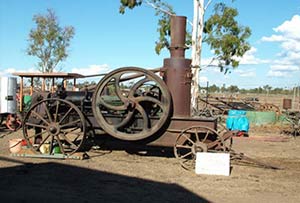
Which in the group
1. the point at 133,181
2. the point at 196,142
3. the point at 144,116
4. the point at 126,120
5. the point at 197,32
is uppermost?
the point at 197,32

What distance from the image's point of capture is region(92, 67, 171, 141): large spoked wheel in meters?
9.38

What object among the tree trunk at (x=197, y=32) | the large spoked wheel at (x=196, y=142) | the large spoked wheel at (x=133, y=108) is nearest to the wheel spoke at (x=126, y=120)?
the large spoked wheel at (x=133, y=108)

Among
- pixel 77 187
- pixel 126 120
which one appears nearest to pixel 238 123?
pixel 126 120

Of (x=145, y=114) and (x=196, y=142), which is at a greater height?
(x=145, y=114)

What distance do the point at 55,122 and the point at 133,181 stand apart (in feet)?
9.88

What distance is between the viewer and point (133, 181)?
7.92 meters

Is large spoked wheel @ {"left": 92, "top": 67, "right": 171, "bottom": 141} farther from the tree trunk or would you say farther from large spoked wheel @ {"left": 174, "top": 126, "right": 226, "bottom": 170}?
the tree trunk

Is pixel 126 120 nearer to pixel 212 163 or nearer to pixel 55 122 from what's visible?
pixel 55 122

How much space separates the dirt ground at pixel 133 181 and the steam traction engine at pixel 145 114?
0.61m

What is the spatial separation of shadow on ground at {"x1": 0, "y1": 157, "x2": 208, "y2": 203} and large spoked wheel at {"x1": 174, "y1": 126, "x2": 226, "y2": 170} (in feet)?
5.41

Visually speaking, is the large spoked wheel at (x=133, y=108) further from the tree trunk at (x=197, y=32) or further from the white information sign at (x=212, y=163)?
the tree trunk at (x=197, y=32)

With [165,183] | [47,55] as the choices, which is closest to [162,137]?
[165,183]

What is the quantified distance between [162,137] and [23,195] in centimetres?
375

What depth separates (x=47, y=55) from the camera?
31.9 metres
